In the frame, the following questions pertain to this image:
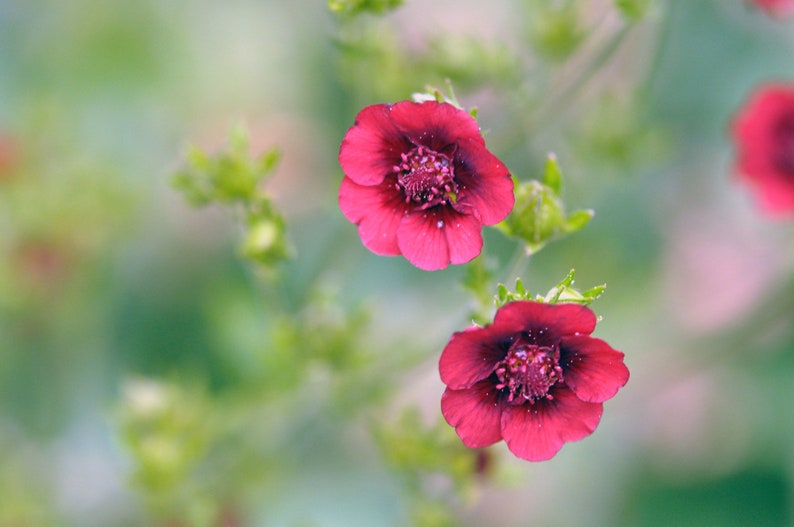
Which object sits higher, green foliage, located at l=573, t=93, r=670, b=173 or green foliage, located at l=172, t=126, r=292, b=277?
green foliage, located at l=573, t=93, r=670, b=173

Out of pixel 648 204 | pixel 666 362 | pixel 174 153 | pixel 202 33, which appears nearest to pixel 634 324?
pixel 666 362

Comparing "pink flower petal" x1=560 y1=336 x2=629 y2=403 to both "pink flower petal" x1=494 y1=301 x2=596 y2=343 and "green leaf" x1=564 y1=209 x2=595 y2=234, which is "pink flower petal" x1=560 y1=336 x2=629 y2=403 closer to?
"pink flower petal" x1=494 y1=301 x2=596 y2=343

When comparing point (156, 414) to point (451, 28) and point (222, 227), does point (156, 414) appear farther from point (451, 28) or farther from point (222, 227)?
point (451, 28)

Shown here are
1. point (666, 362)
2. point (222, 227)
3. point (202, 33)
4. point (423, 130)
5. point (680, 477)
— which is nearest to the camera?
point (423, 130)

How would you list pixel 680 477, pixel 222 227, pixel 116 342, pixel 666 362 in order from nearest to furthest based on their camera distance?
pixel 666 362 < pixel 116 342 < pixel 680 477 < pixel 222 227

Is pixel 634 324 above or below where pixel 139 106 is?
below

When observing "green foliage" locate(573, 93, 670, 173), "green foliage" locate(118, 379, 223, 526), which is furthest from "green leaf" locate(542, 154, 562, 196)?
"green foliage" locate(118, 379, 223, 526)

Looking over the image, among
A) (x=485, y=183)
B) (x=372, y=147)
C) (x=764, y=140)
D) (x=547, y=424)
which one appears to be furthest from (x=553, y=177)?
(x=764, y=140)
